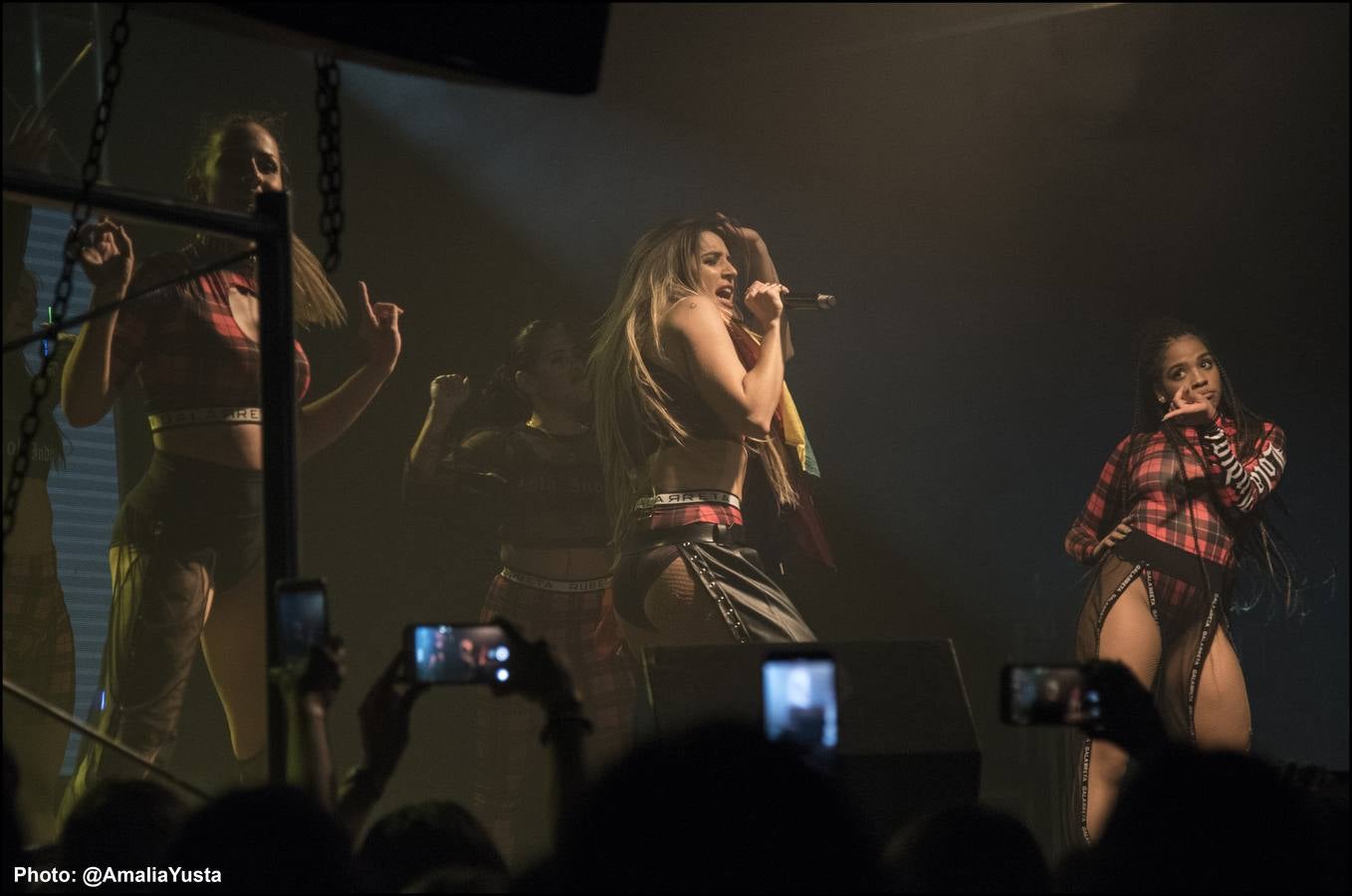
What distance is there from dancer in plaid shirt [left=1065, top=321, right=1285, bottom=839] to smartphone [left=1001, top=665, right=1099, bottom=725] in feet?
11.1

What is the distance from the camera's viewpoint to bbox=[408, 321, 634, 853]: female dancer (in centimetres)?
470

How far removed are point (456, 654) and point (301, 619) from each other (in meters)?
0.22

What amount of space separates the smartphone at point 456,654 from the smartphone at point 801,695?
38cm

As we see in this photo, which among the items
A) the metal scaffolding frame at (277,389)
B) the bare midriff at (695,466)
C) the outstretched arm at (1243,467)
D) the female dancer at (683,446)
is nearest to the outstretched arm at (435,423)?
the female dancer at (683,446)

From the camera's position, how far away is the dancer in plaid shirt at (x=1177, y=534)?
5242 mm

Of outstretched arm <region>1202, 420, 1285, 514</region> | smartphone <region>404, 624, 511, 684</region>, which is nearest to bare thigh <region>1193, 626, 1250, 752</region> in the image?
outstretched arm <region>1202, 420, 1285, 514</region>

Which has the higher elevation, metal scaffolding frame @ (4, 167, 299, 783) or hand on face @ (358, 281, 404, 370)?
hand on face @ (358, 281, 404, 370)

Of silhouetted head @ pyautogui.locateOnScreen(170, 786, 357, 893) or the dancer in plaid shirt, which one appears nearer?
silhouetted head @ pyautogui.locateOnScreen(170, 786, 357, 893)

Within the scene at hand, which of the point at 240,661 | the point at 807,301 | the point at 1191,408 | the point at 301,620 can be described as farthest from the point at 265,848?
the point at 1191,408

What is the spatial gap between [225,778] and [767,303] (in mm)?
2494

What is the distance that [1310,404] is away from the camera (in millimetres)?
5656

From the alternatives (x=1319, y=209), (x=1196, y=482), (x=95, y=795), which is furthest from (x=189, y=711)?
(x=1319, y=209)

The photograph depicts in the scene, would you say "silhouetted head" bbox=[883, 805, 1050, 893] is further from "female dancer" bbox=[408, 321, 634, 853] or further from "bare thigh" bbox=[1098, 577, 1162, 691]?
"bare thigh" bbox=[1098, 577, 1162, 691]

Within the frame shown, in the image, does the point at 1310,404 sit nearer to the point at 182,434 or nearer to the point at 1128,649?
the point at 1128,649
